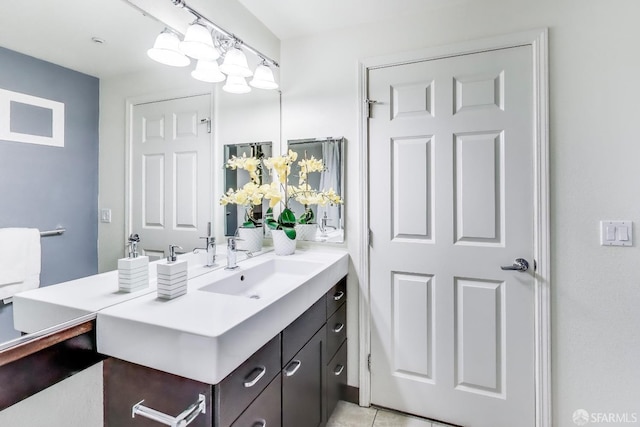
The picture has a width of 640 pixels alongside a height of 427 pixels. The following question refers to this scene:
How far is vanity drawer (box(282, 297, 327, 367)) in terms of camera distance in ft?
4.08

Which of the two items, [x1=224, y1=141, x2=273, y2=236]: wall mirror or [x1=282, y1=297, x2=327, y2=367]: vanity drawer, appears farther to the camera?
[x1=224, y1=141, x2=273, y2=236]: wall mirror

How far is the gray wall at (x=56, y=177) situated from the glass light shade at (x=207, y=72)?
0.59m

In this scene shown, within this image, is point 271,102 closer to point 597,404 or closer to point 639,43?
point 639,43

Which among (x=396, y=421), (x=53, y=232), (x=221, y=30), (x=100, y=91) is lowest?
(x=396, y=421)

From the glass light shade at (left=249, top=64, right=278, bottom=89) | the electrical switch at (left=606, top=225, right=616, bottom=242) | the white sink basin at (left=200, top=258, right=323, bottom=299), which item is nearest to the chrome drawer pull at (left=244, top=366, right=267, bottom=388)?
the white sink basin at (left=200, top=258, right=323, bottom=299)

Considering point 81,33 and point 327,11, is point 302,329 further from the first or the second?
point 327,11

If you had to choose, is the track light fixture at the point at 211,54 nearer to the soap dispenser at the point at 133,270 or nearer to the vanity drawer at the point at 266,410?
the soap dispenser at the point at 133,270

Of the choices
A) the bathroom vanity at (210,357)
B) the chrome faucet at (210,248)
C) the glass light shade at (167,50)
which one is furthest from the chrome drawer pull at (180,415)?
the glass light shade at (167,50)

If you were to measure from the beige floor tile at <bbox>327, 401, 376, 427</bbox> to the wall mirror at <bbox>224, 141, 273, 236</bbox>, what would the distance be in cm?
124

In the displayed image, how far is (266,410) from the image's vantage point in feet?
3.65

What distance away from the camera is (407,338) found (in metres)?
1.87

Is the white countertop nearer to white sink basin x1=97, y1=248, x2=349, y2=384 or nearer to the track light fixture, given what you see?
white sink basin x1=97, y1=248, x2=349, y2=384

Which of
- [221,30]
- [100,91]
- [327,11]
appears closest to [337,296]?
[100,91]

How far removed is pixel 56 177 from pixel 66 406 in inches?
27.2
